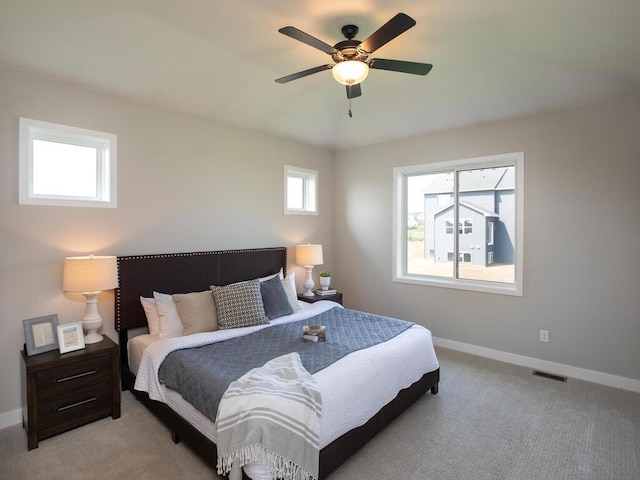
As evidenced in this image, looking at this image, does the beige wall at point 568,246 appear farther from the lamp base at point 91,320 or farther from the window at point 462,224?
the lamp base at point 91,320

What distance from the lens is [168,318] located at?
2973mm

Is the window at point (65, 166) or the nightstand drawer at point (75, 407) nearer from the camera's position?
the nightstand drawer at point (75, 407)

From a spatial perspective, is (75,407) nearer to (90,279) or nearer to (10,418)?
(10,418)

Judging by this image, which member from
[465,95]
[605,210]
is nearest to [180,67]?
[465,95]

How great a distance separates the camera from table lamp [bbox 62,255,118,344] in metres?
2.60

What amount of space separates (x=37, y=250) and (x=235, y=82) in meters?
2.13

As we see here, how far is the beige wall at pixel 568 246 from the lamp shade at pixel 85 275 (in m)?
3.57

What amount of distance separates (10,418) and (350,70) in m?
3.57

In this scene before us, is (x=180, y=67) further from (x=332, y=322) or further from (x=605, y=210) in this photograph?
(x=605, y=210)

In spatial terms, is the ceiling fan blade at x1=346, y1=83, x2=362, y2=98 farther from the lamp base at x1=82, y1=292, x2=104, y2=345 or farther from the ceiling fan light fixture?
the lamp base at x1=82, y1=292, x2=104, y2=345

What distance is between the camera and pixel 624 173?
124 inches

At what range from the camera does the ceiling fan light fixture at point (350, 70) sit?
211 centimetres

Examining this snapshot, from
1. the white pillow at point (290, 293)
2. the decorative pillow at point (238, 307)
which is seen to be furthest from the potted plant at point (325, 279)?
the decorative pillow at point (238, 307)

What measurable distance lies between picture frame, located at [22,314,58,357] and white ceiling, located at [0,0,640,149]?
76.1 inches
